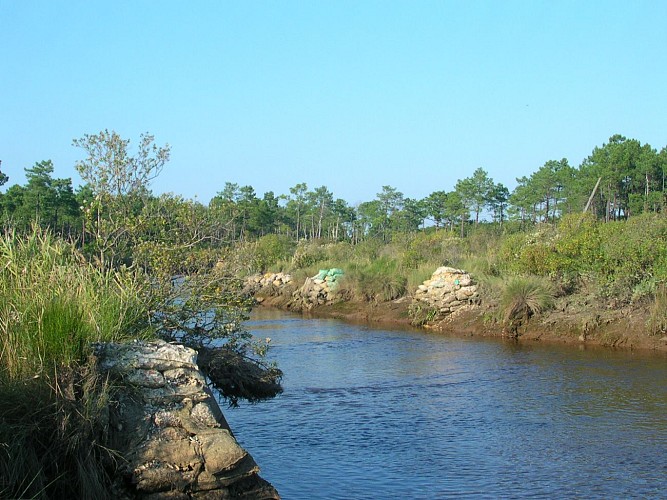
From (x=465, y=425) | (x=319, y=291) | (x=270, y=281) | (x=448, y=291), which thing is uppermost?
(x=270, y=281)

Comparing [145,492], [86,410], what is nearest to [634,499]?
[145,492]

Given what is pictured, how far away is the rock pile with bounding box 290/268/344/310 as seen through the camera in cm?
3272

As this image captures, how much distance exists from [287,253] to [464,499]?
4017 cm

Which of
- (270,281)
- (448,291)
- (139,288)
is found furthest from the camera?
(270,281)

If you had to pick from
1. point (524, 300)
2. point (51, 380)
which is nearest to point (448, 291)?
point (524, 300)

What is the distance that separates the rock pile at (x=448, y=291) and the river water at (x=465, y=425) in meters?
5.88

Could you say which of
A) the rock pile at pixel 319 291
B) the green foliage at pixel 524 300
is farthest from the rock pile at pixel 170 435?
the rock pile at pixel 319 291

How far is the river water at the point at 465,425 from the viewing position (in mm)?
9312

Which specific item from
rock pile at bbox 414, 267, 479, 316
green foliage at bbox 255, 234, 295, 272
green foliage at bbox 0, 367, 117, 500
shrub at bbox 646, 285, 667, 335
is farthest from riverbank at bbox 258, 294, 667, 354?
green foliage at bbox 255, 234, 295, 272

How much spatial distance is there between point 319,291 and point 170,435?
2614cm

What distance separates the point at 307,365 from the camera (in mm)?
17891

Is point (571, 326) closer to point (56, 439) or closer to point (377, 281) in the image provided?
point (377, 281)

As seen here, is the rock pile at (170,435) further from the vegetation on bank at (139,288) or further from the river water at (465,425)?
the river water at (465,425)

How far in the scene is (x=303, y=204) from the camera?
7906cm
